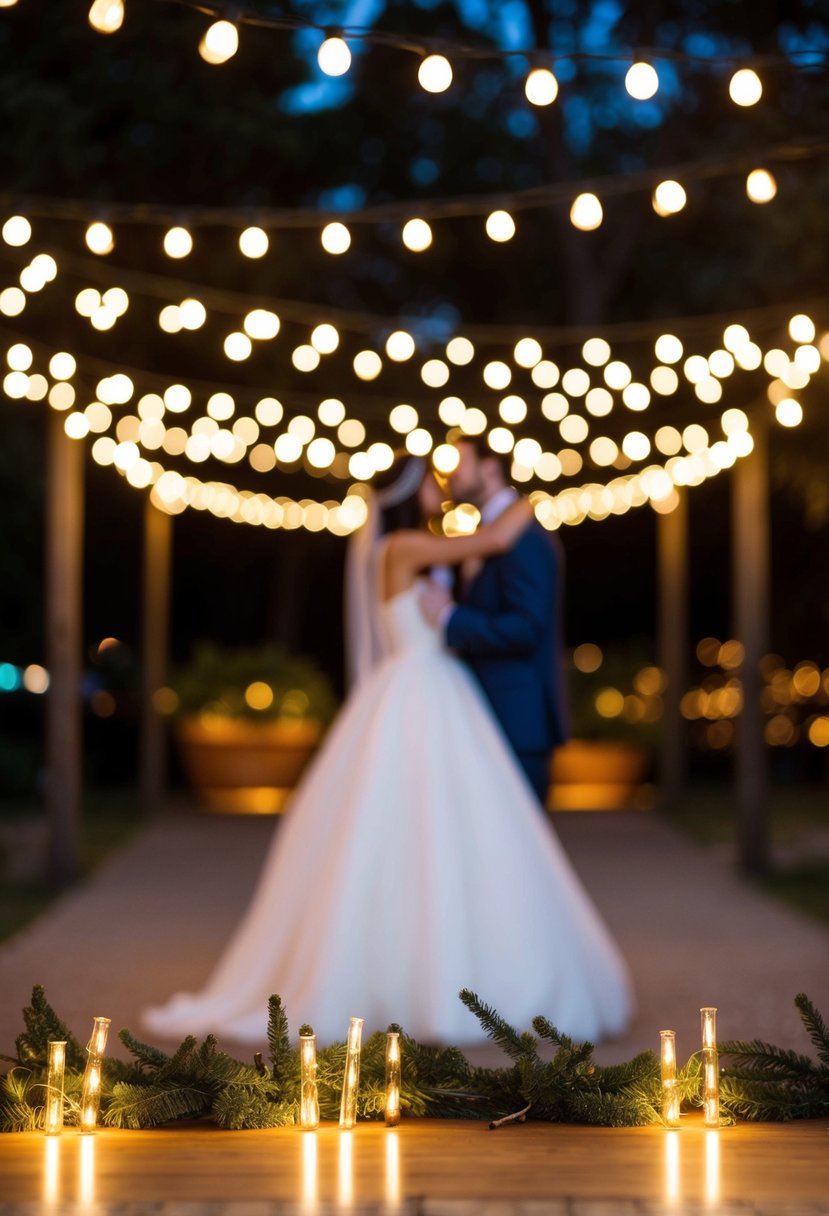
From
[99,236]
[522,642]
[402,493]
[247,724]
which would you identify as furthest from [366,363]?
[247,724]

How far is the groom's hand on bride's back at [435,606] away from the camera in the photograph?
22.3 feet

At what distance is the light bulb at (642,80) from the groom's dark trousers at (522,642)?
155 cm

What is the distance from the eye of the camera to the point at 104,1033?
437 centimetres

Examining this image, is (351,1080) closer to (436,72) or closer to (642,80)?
(436,72)

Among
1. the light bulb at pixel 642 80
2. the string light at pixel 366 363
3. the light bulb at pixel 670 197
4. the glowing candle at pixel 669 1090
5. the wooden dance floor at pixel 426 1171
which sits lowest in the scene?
the wooden dance floor at pixel 426 1171

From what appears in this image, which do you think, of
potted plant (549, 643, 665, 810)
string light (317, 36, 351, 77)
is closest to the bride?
string light (317, 36, 351, 77)

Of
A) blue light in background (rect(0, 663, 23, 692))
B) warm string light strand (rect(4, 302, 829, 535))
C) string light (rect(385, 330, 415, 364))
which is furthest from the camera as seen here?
blue light in background (rect(0, 663, 23, 692))

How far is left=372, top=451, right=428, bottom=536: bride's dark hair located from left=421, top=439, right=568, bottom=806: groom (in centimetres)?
14

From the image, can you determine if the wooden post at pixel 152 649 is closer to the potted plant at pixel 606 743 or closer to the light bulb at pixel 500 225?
the potted plant at pixel 606 743

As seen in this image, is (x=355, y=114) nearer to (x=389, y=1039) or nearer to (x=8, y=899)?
(x=8, y=899)

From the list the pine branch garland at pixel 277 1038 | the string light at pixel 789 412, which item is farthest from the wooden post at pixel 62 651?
the pine branch garland at pixel 277 1038

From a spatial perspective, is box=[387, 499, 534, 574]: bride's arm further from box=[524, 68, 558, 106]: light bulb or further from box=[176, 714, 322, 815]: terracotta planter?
box=[176, 714, 322, 815]: terracotta planter

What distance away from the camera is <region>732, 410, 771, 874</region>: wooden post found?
12031 millimetres

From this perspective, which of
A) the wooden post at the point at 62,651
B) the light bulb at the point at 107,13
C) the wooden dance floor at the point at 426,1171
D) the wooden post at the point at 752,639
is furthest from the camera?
the wooden post at the point at 752,639
